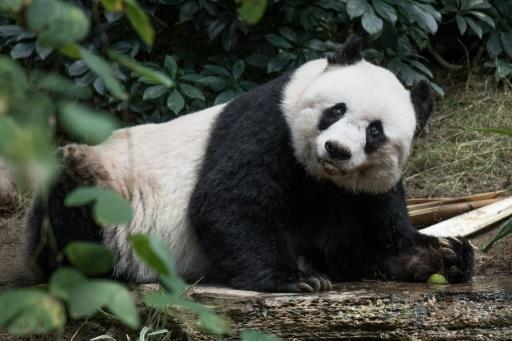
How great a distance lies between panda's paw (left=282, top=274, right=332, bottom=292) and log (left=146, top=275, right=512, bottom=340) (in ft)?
0.73

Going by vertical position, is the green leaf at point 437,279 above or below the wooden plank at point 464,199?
above

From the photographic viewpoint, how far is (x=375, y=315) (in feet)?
13.5

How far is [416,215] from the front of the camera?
6305mm

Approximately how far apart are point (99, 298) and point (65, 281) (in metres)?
0.08

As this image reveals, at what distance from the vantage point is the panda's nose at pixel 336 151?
14.4 feet

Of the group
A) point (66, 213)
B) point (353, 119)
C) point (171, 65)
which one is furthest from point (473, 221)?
point (66, 213)

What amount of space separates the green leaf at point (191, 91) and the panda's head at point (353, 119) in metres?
2.14

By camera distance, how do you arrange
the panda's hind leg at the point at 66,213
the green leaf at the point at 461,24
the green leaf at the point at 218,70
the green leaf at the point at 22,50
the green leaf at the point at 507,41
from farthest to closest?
the green leaf at the point at 507,41 < the green leaf at the point at 461,24 < the green leaf at the point at 218,70 < the green leaf at the point at 22,50 < the panda's hind leg at the point at 66,213

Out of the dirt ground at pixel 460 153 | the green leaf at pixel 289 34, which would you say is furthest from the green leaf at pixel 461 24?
the green leaf at pixel 289 34

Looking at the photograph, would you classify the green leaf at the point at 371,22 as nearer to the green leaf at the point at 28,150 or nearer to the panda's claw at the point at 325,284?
the panda's claw at the point at 325,284

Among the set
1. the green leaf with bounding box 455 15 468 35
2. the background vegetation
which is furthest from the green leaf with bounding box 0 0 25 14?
the green leaf with bounding box 455 15 468 35

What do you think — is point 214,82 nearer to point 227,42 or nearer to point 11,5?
point 227,42

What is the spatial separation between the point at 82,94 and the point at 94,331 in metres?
3.17

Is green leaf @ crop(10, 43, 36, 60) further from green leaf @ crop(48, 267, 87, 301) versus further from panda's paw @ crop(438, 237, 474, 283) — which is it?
green leaf @ crop(48, 267, 87, 301)
